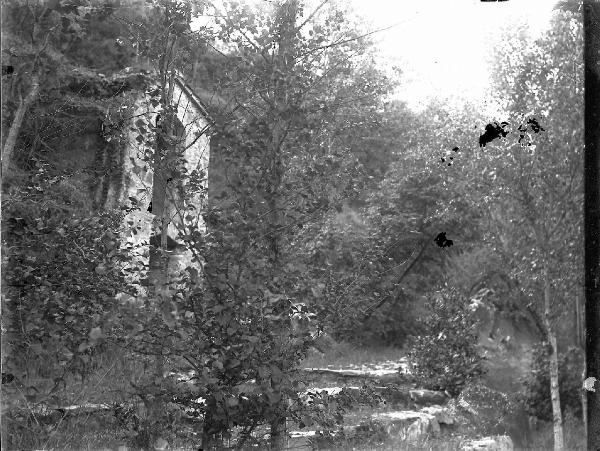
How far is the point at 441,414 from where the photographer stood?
9.85 meters

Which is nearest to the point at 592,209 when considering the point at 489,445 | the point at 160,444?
the point at 160,444

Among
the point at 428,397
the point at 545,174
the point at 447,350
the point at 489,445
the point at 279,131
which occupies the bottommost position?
the point at 489,445

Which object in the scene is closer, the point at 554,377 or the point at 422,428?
the point at 422,428

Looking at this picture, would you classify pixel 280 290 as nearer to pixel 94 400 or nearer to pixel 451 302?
pixel 94 400

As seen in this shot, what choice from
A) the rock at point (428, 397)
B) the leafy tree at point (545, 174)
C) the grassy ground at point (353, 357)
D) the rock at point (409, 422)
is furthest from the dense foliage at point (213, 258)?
the grassy ground at point (353, 357)

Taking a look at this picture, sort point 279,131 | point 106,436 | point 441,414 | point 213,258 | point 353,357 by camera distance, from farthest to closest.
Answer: point 353,357
point 441,414
point 106,436
point 279,131
point 213,258

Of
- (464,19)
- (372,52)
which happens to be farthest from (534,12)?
(372,52)

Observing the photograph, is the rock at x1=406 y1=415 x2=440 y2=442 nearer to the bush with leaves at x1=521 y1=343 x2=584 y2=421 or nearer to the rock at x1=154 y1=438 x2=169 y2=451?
the bush with leaves at x1=521 y1=343 x2=584 y2=421

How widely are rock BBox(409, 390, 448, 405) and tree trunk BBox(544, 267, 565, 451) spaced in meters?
1.71

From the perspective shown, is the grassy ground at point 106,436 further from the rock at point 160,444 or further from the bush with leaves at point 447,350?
the bush with leaves at point 447,350

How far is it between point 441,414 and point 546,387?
2.81m

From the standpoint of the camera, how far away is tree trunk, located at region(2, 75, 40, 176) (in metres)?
6.37

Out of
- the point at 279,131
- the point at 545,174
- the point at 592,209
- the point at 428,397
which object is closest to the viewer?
the point at 592,209

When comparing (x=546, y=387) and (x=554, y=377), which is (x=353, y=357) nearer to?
(x=546, y=387)
